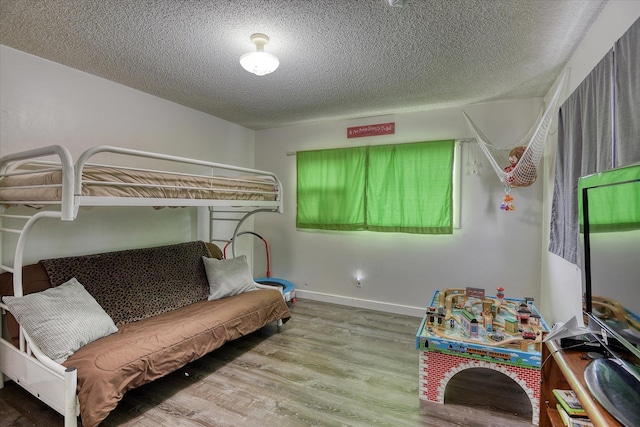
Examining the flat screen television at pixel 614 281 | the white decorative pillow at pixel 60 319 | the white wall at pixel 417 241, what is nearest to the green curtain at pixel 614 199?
the flat screen television at pixel 614 281

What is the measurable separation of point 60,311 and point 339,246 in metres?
2.90

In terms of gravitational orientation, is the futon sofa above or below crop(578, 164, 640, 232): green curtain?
below

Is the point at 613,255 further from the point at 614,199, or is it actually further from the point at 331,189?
the point at 331,189

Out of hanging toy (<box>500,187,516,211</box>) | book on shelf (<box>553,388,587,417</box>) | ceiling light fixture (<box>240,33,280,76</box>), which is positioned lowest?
book on shelf (<box>553,388,587,417</box>)

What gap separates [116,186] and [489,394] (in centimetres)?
285

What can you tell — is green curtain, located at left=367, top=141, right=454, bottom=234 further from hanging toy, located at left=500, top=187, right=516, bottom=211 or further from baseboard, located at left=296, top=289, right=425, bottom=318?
baseboard, located at left=296, top=289, right=425, bottom=318

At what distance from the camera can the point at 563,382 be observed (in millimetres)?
1445

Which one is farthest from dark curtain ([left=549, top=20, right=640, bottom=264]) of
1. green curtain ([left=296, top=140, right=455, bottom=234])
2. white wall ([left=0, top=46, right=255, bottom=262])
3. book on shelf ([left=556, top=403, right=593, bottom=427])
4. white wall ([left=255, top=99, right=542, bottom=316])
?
white wall ([left=0, top=46, right=255, bottom=262])

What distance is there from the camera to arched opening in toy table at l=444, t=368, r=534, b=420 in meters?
1.99

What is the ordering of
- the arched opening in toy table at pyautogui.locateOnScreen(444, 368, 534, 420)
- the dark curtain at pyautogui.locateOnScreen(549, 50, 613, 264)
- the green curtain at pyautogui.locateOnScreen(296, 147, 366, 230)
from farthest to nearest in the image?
1. the green curtain at pyautogui.locateOnScreen(296, 147, 366, 230)
2. the arched opening in toy table at pyautogui.locateOnScreen(444, 368, 534, 420)
3. the dark curtain at pyautogui.locateOnScreen(549, 50, 613, 264)

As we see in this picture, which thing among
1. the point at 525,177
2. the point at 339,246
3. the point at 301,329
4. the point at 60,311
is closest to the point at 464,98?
the point at 525,177

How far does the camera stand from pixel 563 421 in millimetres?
1294

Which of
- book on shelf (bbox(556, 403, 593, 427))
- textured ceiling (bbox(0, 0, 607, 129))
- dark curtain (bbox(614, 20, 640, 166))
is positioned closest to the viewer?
book on shelf (bbox(556, 403, 593, 427))

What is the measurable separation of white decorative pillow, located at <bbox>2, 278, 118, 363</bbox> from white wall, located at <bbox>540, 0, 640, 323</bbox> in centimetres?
326
